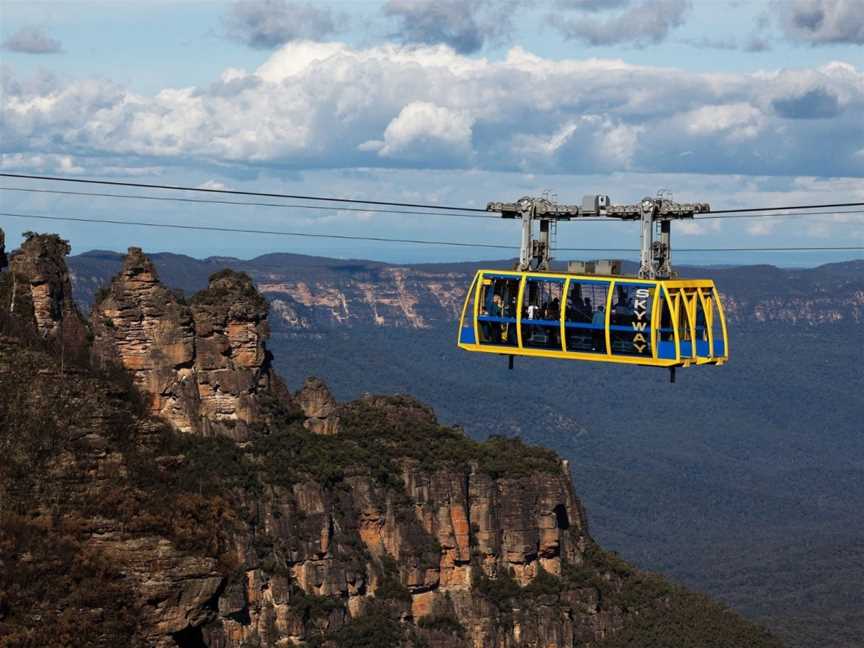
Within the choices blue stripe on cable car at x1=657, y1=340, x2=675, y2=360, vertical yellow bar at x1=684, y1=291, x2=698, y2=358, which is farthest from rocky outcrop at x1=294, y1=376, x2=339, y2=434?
blue stripe on cable car at x1=657, y1=340, x2=675, y2=360

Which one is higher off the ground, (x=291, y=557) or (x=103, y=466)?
(x=103, y=466)

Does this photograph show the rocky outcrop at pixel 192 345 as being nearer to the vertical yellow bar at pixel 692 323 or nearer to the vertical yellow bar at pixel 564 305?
the vertical yellow bar at pixel 564 305

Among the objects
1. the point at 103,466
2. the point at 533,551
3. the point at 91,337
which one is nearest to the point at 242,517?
the point at 91,337

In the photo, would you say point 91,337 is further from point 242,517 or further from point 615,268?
point 615,268

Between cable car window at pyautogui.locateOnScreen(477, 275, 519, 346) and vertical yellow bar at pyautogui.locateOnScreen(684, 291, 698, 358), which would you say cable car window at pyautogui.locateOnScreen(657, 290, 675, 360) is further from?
cable car window at pyautogui.locateOnScreen(477, 275, 519, 346)

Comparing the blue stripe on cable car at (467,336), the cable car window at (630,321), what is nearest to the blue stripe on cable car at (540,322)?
the cable car window at (630,321)

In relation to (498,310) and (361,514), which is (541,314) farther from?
(361,514)
